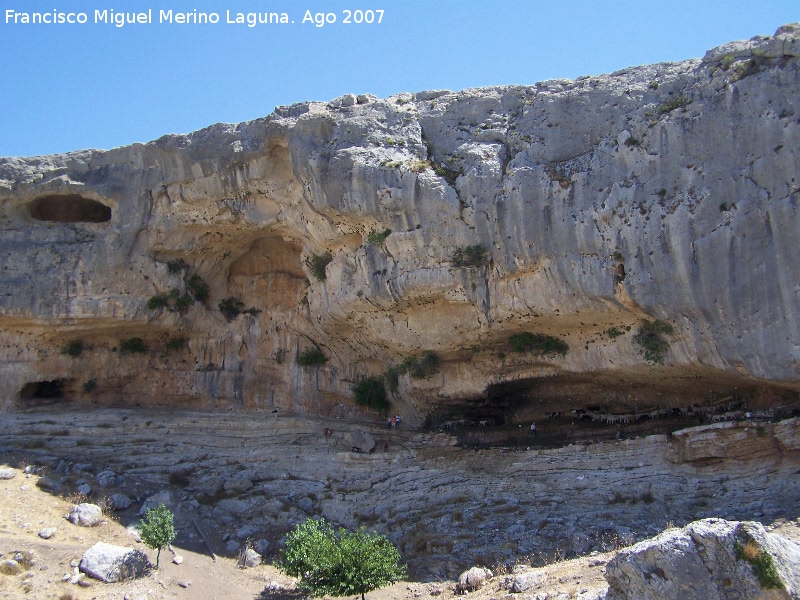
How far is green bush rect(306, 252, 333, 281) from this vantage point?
19.6 meters

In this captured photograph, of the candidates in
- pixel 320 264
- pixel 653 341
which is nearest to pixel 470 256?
pixel 653 341

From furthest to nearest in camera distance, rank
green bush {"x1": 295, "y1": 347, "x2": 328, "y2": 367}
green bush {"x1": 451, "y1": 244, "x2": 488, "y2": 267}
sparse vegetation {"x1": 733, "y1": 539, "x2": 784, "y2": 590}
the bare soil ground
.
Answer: green bush {"x1": 295, "y1": 347, "x2": 328, "y2": 367}
green bush {"x1": 451, "y1": 244, "x2": 488, "y2": 267}
the bare soil ground
sparse vegetation {"x1": 733, "y1": 539, "x2": 784, "y2": 590}

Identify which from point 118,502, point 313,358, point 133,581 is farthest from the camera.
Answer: point 313,358

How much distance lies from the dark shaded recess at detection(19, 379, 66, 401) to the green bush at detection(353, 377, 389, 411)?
8804 millimetres

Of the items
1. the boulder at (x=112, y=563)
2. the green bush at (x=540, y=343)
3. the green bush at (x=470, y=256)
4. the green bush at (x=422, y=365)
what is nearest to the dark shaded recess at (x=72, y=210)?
the green bush at (x=422, y=365)

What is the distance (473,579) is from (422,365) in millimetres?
7195

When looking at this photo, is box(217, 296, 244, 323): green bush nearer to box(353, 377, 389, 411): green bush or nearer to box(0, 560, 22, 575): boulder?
box(353, 377, 389, 411): green bush

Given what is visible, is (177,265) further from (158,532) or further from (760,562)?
(760,562)

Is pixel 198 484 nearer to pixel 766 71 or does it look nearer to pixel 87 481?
pixel 87 481

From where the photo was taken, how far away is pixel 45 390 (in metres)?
21.6

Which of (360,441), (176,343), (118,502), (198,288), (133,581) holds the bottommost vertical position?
(133,581)

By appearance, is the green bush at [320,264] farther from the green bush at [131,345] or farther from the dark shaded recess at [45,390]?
the dark shaded recess at [45,390]

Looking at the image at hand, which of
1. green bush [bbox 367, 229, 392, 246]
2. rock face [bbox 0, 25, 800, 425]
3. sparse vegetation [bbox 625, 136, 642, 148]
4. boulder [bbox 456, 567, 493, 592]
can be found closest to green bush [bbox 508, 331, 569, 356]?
rock face [bbox 0, 25, 800, 425]

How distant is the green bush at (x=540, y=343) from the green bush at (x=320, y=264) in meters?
5.32
